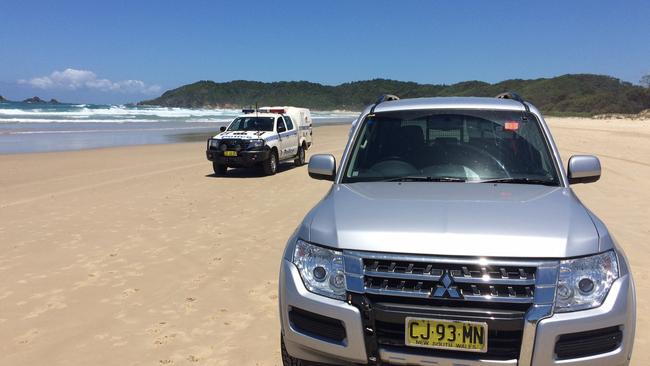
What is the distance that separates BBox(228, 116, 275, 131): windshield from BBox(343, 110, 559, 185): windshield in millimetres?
11346

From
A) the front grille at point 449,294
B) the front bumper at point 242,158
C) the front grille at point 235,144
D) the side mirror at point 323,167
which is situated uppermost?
the side mirror at point 323,167

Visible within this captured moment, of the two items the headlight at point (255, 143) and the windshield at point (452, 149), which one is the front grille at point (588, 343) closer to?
the windshield at point (452, 149)

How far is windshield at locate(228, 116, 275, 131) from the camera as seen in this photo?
15445mm

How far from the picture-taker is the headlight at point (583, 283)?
254 cm

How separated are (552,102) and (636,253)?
4023 inches

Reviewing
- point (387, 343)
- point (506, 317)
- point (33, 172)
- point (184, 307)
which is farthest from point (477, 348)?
point (33, 172)

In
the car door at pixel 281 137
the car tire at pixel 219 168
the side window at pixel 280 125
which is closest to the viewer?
the car tire at pixel 219 168

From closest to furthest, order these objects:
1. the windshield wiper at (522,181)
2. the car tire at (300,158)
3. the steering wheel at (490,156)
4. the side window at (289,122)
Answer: the windshield wiper at (522,181) → the steering wheel at (490,156) → the side window at (289,122) → the car tire at (300,158)

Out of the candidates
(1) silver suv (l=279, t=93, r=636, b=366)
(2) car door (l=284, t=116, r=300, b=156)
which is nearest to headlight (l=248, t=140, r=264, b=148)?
(2) car door (l=284, t=116, r=300, b=156)

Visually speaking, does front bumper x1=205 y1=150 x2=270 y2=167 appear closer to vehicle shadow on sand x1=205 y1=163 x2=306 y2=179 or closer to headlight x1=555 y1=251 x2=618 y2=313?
vehicle shadow on sand x1=205 y1=163 x2=306 y2=179

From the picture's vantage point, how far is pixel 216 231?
25.1ft

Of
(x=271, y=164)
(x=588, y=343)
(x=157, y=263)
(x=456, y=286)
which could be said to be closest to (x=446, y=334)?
(x=456, y=286)

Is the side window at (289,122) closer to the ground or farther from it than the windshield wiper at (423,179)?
closer to the ground

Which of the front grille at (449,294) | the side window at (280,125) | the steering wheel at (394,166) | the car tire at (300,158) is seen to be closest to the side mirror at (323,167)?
the steering wheel at (394,166)
